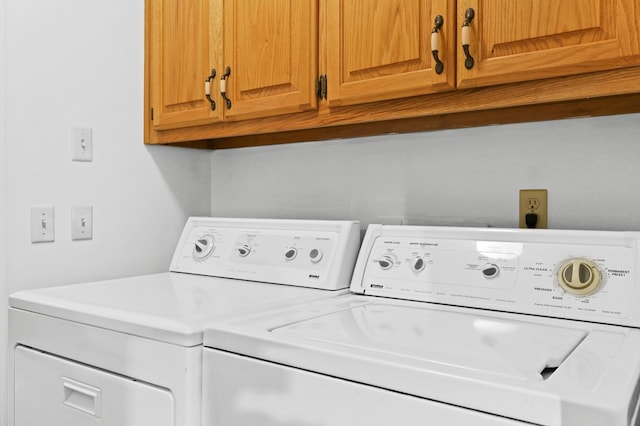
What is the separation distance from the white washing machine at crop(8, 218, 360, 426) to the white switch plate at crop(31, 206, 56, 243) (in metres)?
0.21

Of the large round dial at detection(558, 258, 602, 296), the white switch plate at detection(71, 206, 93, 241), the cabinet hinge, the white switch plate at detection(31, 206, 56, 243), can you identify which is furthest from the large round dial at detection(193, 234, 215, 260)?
the large round dial at detection(558, 258, 602, 296)

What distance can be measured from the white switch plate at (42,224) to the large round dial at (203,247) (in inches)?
17.6

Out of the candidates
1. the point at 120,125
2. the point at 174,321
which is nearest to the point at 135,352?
the point at 174,321

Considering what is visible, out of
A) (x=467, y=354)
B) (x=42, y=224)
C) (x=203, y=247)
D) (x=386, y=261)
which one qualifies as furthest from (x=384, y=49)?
(x=42, y=224)

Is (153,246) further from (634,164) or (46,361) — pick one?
(634,164)

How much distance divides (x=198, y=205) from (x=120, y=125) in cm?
44

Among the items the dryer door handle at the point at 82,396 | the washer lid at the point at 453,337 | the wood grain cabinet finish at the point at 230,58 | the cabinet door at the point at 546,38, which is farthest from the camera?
the wood grain cabinet finish at the point at 230,58

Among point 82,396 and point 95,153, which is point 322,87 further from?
point 82,396

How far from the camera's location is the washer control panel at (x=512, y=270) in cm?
113

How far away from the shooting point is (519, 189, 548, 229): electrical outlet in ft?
4.58

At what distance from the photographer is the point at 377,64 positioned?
1316 mm

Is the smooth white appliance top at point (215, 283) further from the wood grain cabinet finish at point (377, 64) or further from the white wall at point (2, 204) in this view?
the wood grain cabinet finish at point (377, 64)

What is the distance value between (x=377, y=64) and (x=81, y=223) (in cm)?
108

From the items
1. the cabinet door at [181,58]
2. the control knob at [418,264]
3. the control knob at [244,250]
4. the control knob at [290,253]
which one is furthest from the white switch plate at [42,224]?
the control knob at [418,264]
